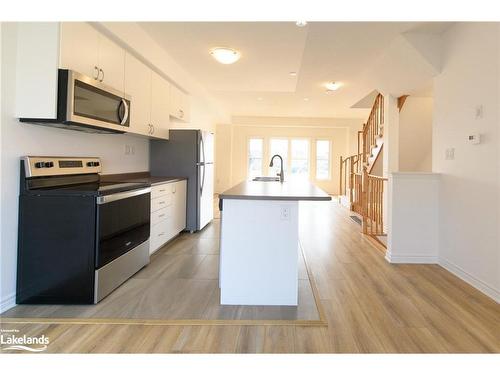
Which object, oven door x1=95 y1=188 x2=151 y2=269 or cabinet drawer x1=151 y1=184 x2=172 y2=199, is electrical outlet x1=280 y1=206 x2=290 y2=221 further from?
cabinet drawer x1=151 y1=184 x2=172 y2=199

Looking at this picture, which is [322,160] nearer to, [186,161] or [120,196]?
[186,161]

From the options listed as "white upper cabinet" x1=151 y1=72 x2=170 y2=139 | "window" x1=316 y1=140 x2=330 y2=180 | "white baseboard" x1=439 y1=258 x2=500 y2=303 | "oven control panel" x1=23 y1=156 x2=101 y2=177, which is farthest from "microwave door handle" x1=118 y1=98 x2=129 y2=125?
"window" x1=316 y1=140 x2=330 y2=180

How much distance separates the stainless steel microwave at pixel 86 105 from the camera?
224 centimetres

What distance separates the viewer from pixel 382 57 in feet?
13.4

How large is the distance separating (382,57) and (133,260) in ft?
12.9

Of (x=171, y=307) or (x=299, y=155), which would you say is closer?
(x=171, y=307)

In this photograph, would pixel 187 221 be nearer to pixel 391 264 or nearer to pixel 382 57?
pixel 391 264

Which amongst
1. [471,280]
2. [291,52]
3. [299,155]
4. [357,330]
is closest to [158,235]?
[357,330]

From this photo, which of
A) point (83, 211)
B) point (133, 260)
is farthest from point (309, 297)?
point (83, 211)

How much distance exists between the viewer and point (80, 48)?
2424mm

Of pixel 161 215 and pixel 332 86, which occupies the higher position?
pixel 332 86

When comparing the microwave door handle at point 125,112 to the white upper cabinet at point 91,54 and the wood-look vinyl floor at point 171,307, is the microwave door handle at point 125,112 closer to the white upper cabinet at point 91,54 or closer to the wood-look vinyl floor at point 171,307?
the white upper cabinet at point 91,54

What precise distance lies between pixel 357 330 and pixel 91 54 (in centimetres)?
294

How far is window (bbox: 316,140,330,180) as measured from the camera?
1095 centimetres
